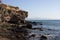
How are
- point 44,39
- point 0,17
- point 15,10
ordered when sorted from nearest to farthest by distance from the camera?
point 44,39
point 0,17
point 15,10

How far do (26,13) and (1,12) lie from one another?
1479 cm

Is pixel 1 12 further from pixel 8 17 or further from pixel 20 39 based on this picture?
pixel 20 39

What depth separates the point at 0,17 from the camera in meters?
45.7

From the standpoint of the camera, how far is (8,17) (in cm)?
5406

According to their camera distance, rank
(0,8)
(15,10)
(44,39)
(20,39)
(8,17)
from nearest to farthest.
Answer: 1. (20,39)
2. (44,39)
3. (0,8)
4. (8,17)
5. (15,10)

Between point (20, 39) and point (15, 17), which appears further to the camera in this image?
point (15, 17)

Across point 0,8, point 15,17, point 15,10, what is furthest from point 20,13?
point 0,8

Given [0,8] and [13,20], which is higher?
[0,8]

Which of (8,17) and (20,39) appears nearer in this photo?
(20,39)

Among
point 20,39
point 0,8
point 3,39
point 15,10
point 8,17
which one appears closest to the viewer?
point 3,39

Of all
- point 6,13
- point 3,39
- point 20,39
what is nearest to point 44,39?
point 20,39

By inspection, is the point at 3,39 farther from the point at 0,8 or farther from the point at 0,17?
the point at 0,8

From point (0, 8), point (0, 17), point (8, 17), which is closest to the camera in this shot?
point (0, 17)

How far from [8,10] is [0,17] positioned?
10267 mm
